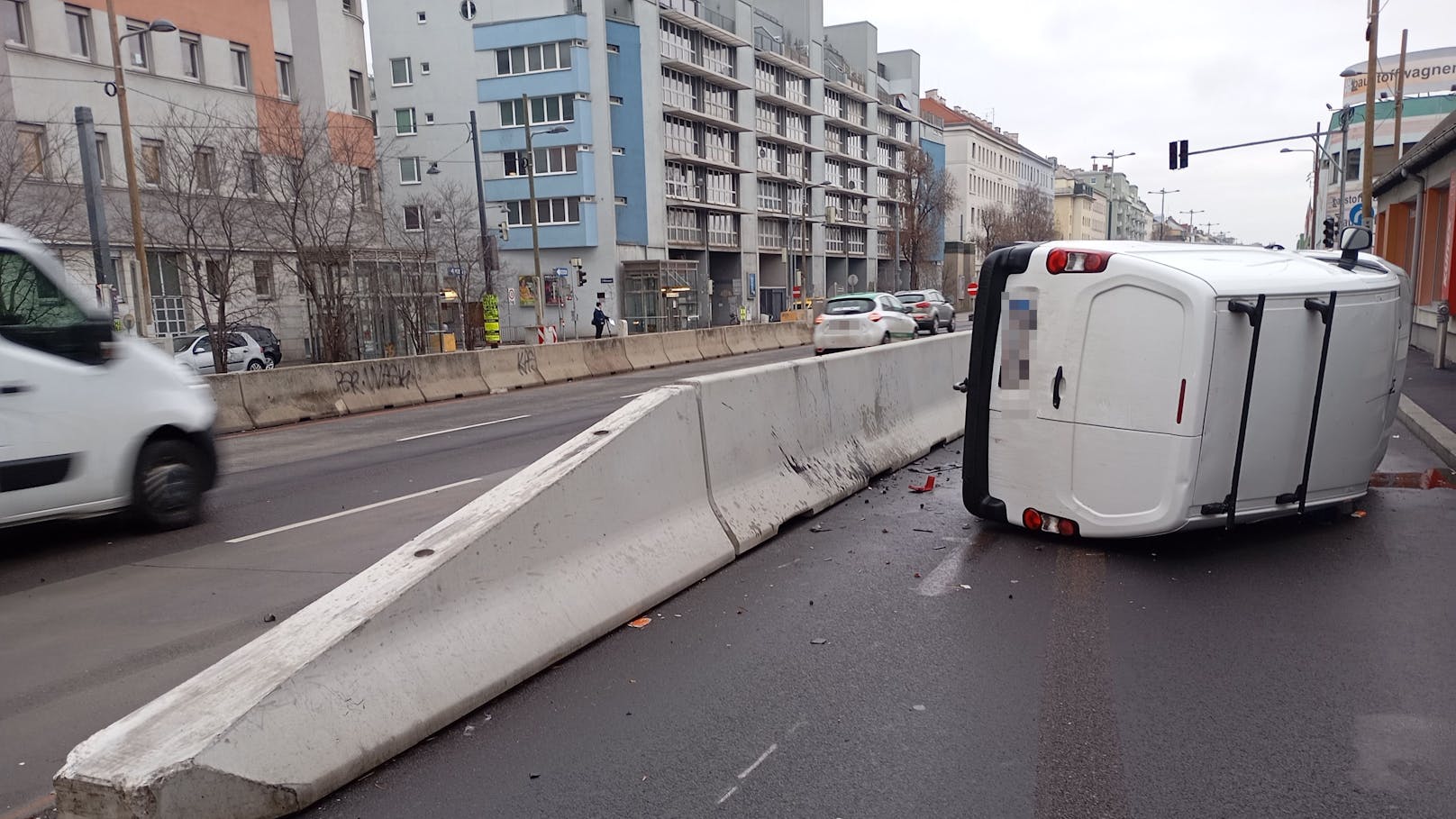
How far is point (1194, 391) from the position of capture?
19.2 feet

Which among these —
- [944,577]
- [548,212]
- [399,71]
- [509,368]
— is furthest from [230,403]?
[399,71]

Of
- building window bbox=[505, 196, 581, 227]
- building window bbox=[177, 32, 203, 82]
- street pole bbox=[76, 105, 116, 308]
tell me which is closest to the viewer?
street pole bbox=[76, 105, 116, 308]

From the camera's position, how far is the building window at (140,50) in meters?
29.1

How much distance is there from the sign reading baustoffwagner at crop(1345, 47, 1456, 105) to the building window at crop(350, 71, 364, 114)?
7727 cm

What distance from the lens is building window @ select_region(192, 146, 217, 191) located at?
891 inches

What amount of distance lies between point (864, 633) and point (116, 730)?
3216 millimetres

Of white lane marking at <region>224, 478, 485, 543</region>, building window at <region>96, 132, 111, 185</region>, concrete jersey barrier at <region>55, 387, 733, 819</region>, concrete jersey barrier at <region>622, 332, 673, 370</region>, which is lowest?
concrete jersey barrier at <region>622, 332, 673, 370</region>

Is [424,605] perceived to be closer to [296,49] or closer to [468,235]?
[296,49]

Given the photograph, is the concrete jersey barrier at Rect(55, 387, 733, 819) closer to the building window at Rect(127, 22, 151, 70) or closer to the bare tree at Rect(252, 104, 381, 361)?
the bare tree at Rect(252, 104, 381, 361)

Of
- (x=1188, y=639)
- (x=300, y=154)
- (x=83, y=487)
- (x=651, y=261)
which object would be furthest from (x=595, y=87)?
(x=1188, y=639)

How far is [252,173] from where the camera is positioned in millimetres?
23625

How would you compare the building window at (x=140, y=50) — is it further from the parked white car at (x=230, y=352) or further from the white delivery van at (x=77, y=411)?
the white delivery van at (x=77, y=411)

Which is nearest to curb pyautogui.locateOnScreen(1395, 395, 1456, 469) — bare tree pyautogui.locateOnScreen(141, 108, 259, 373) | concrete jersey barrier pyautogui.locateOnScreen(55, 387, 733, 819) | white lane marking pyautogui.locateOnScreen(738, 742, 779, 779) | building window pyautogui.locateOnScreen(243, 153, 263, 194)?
concrete jersey barrier pyautogui.locateOnScreen(55, 387, 733, 819)

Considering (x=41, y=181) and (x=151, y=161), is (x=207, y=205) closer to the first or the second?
(x=41, y=181)
